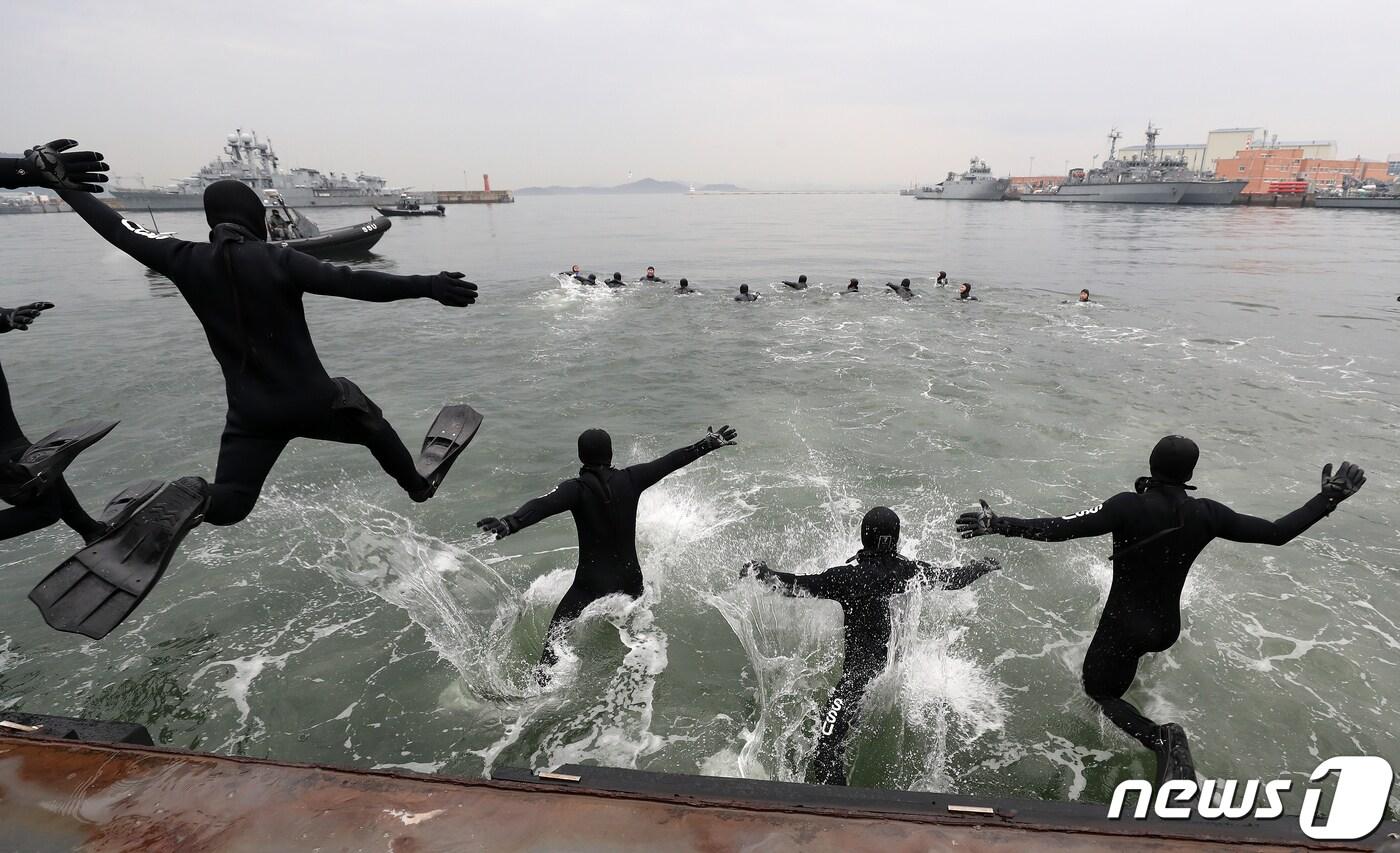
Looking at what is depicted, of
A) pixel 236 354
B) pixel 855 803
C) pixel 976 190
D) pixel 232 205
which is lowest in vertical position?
pixel 855 803

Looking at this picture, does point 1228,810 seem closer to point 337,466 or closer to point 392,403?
point 337,466

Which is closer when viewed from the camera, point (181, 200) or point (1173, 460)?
point (1173, 460)

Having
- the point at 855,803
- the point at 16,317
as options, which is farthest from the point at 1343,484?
the point at 16,317

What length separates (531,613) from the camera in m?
5.68

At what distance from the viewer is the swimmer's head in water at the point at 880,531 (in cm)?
374

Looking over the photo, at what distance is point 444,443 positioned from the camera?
4.52 meters

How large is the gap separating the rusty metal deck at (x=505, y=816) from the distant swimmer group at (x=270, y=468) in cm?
80

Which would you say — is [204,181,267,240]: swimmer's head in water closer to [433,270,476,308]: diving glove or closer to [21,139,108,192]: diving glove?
[21,139,108,192]: diving glove

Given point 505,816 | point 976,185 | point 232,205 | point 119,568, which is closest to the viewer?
point 505,816

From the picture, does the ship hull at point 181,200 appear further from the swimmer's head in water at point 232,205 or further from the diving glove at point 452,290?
the diving glove at point 452,290

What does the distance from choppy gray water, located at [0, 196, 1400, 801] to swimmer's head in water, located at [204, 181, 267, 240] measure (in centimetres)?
338

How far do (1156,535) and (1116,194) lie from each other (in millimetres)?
110351

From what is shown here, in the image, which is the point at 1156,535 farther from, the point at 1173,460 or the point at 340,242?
the point at 340,242

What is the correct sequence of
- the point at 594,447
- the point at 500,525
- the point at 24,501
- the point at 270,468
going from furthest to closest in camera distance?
1. the point at 594,447
2. the point at 24,501
3. the point at 500,525
4. the point at 270,468
